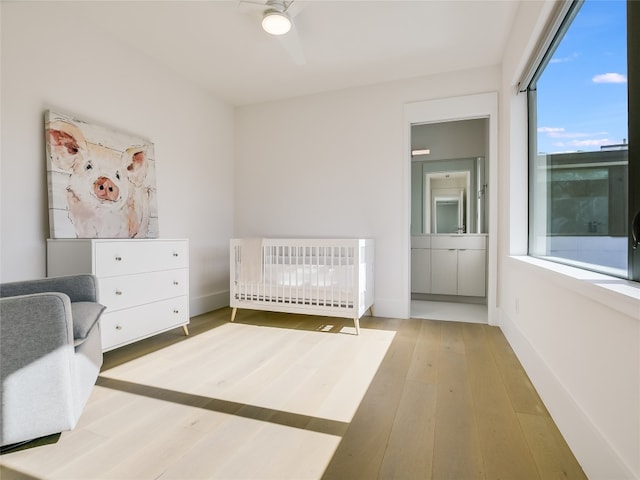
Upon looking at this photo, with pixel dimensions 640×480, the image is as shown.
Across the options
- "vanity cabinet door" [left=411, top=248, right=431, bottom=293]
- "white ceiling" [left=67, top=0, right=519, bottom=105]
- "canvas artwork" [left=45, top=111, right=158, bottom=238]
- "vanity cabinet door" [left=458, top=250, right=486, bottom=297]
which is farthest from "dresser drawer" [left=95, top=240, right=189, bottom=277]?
"vanity cabinet door" [left=458, top=250, right=486, bottom=297]

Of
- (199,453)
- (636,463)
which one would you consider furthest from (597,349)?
(199,453)

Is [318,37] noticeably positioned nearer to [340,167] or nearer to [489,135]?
[340,167]

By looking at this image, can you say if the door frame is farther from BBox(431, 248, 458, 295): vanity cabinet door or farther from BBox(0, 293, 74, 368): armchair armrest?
BBox(0, 293, 74, 368): armchair armrest

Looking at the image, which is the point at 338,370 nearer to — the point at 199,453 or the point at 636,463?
the point at 199,453

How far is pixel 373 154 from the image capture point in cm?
337

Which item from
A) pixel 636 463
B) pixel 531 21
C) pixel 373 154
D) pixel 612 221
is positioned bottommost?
pixel 636 463

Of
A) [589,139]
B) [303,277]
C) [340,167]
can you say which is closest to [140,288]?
[303,277]

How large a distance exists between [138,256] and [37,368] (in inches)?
43.4

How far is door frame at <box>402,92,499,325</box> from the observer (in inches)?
117

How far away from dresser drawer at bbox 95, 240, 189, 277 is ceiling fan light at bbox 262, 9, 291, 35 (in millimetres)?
1629

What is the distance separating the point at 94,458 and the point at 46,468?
0.14m

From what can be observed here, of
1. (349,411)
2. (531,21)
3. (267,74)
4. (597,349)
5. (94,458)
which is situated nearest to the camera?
(597,349)

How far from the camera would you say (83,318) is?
1452 millimetres


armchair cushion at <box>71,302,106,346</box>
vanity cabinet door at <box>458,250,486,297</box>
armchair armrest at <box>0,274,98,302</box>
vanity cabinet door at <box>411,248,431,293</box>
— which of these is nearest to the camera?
armchair cushion at <box>71,302,106,346</box>
